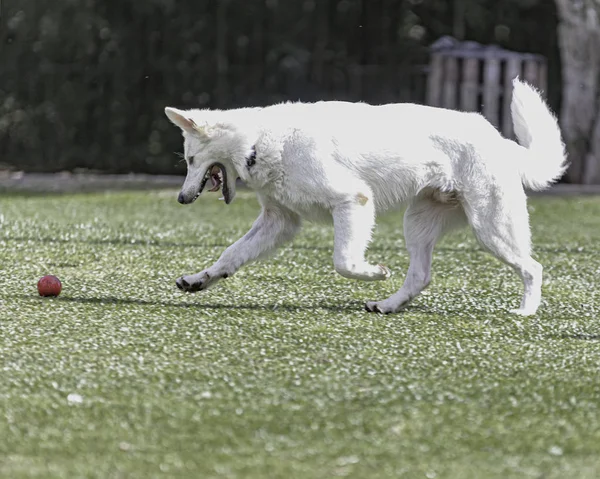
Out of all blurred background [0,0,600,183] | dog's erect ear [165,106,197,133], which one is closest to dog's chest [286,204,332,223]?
dog's erect ear [165,106,197,133]

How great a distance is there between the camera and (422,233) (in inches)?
250

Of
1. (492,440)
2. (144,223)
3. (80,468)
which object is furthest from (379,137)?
(144,223)

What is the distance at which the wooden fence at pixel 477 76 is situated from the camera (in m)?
14.8

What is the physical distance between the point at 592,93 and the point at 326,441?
11415mm

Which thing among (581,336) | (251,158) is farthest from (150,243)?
(581,336)

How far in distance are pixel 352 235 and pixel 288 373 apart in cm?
137

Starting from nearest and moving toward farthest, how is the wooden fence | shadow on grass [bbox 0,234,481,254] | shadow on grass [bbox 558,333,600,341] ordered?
shadow on grass [bbox 558,333,600,341] → shadow on grass [bbox 0,234,481,254] → the wooden fence

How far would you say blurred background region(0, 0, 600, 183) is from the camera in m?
15.5

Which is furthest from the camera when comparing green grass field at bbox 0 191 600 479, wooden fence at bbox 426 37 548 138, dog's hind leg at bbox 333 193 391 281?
wooden fence at bbox 426 37 548 138

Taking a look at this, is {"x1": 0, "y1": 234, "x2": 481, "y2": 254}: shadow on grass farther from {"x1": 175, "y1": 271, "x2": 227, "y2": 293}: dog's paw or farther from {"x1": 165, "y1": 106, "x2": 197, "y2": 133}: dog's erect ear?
{"x1": 165, "y1": 106, "x2": 197, "y2": 133}: dog's erect ear

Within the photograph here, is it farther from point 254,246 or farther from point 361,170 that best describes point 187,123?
point 361,170

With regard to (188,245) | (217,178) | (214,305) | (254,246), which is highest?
(217,178)

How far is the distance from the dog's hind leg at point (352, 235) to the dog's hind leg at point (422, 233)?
0.30m

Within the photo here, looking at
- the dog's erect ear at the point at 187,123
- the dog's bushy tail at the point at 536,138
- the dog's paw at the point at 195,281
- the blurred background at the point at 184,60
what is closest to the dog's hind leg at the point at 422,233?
the dog's bushy tail at the point at 536,138
